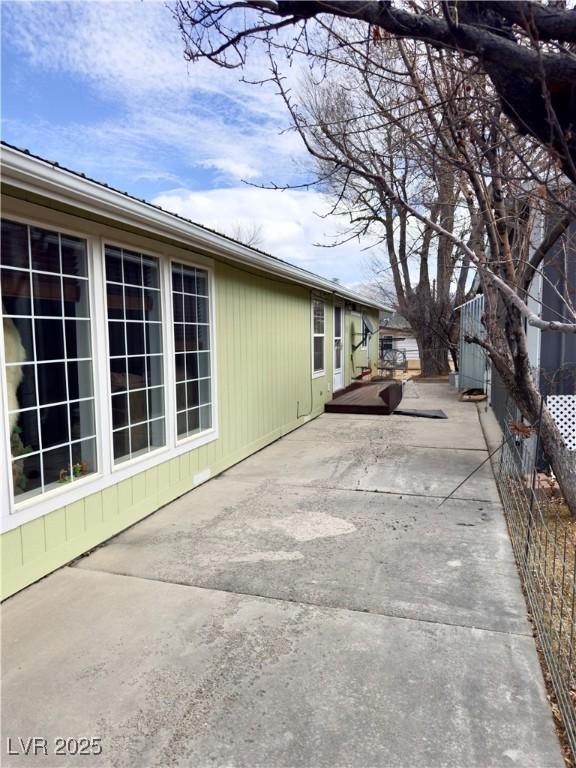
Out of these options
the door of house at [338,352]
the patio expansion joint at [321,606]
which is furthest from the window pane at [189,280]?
the door of house at [338,352]

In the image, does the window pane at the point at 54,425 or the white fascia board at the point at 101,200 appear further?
the window pane at the point at 54,425

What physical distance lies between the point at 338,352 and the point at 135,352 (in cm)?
831

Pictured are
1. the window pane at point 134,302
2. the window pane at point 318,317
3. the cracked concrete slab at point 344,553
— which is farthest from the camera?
the window pane at point 318,317

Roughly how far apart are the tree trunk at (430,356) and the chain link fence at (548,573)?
1491cm

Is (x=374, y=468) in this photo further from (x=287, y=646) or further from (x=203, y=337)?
(x=287, y=646)

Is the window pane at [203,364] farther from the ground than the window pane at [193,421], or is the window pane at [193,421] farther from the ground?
the window pane at [203,364]

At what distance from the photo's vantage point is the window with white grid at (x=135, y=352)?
3.97 m

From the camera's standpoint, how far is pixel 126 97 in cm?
491

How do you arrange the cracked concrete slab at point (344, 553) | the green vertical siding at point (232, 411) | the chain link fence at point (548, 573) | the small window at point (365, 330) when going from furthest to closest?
the small window at point (365, 330)
the green vertical siding at point (232, 411)
the cracked concrete slab at point (344, 553)
the chain link fence at point (548, 573)

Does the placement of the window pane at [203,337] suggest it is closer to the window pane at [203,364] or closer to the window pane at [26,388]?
the window pane at [203,364]

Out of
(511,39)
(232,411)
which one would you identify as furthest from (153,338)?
(511,39)

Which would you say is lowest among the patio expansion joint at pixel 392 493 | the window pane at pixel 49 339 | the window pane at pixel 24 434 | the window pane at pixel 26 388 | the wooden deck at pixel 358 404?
the patio expansion joint at pixel 392 493

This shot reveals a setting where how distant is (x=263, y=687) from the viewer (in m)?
2.18

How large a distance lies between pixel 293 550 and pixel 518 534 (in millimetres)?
1671
